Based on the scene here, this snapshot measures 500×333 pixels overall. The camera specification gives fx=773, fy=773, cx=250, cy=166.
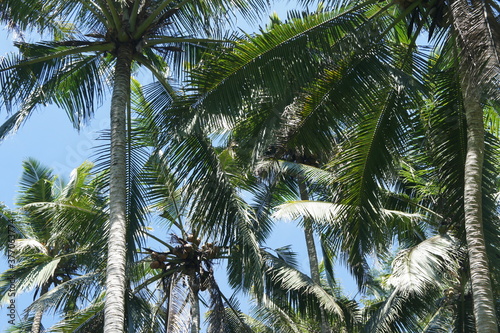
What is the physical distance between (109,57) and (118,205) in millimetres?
3661

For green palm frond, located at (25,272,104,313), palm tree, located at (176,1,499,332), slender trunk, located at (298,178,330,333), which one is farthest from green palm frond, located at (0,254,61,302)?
palm tree, located at (176,1,499,332)

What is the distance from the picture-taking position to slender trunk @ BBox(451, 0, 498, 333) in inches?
303

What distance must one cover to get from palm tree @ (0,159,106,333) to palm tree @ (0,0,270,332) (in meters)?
1.63

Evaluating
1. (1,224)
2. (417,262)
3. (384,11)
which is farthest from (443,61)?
(1,224)

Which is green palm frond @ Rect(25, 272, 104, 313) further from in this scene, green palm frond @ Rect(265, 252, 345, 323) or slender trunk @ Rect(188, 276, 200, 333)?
green palm frond @ Rect(265, 252, 345, 323)

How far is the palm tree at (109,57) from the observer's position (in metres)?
10.0

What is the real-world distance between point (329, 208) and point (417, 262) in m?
2.95

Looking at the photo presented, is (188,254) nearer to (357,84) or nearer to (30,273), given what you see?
(30,273)

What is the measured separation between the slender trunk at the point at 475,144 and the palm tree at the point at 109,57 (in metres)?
3.92

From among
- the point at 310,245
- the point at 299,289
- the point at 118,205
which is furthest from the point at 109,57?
the point at 310,245

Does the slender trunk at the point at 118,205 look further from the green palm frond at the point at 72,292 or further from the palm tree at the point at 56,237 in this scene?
the green palm frond at the point at 72,292

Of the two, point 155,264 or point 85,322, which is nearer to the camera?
point 85,322

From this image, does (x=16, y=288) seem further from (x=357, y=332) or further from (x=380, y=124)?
(x=380, y=124)

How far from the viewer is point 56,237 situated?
49.4 feet
